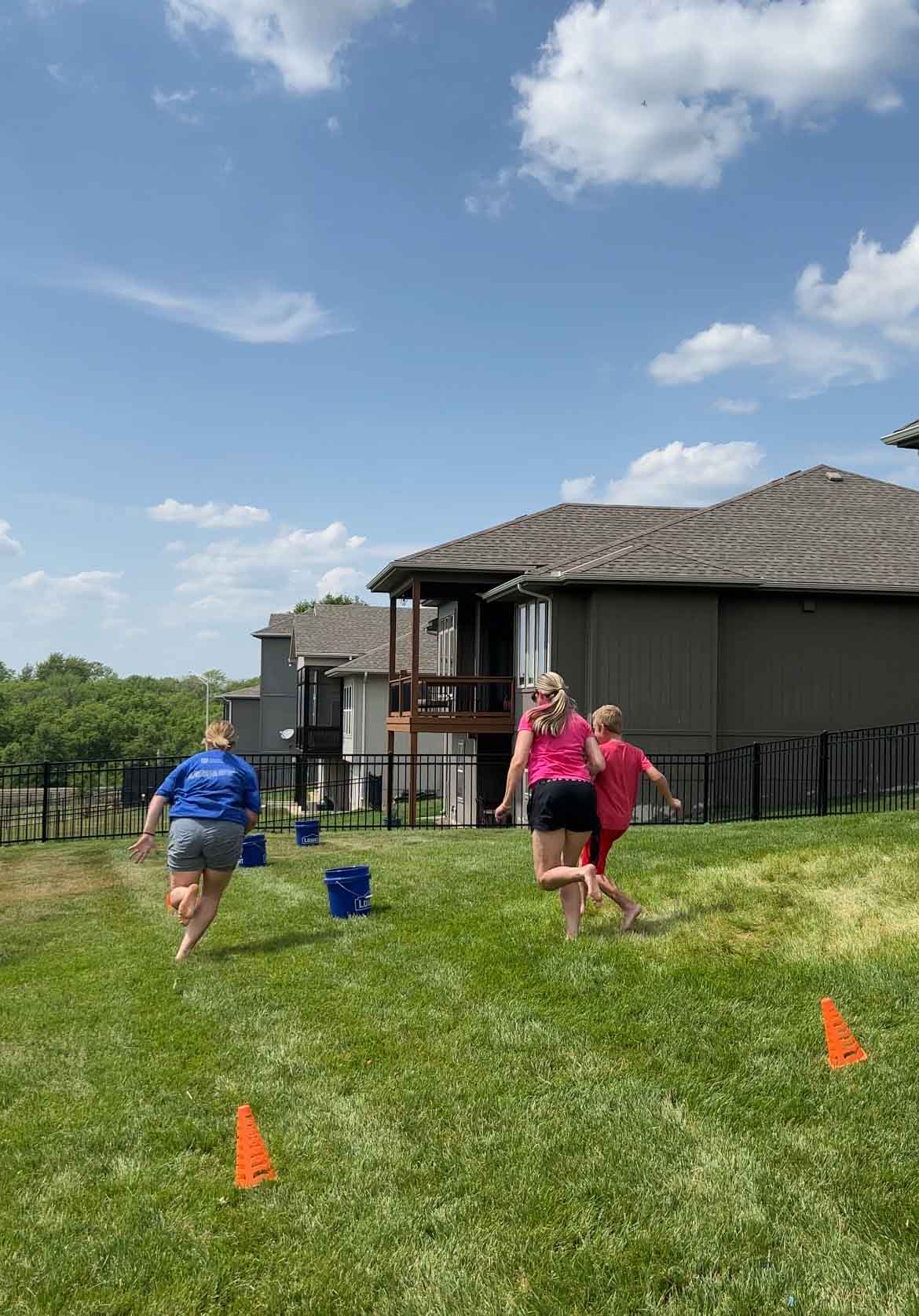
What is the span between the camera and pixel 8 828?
2020cm

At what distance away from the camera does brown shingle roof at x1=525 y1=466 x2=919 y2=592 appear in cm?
2114

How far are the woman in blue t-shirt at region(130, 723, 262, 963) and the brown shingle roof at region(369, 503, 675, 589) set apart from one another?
1595cm

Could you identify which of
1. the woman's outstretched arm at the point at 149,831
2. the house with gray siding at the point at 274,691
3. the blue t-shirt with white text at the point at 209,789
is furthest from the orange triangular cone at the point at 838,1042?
the house with gray siding at the point at 274,691

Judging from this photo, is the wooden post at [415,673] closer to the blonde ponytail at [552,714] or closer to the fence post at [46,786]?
the fence post at [46,786]

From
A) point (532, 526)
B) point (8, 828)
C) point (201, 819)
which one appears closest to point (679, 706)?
point (532, 526)

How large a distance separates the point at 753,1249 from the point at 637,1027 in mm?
2183

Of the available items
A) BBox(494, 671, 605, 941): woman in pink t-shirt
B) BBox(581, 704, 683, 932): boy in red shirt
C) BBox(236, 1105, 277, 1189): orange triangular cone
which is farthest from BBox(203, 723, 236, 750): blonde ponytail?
BBox(236, 1105, 277, 1189): orange triangular cone

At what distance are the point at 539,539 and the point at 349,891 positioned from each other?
57.3 ft

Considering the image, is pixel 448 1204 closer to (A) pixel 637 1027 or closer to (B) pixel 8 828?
(A) pixel 637 1027

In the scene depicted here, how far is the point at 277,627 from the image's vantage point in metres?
50.1

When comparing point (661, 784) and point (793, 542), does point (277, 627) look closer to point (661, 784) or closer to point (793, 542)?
point (793, 542)

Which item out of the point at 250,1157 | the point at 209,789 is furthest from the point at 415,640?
the point at 250,1157

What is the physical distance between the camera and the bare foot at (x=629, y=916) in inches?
314

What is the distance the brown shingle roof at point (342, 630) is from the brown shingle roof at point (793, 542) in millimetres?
17464
